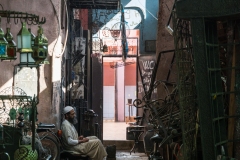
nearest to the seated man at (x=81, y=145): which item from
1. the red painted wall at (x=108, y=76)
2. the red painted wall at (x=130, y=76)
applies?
the red painted wall at (x=130, y=76)

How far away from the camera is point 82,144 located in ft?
38.1

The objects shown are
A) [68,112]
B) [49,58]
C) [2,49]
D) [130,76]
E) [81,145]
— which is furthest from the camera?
[130,76]

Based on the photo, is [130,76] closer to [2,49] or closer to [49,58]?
[49,58]

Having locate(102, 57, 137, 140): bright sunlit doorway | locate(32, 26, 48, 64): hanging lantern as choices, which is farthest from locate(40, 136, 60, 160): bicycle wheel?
locate(102, 57, 137, 140): bright sunlit doorway

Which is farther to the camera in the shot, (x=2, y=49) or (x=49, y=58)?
(x=49, y=58)

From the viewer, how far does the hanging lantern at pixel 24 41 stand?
8125mm

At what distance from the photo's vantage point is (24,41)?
321 inches

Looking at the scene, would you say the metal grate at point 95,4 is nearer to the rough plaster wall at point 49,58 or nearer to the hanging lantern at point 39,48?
the rough plaster wall at point 49,58

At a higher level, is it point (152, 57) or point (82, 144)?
point (152, 57)

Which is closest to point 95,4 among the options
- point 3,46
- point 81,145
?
point 81,145

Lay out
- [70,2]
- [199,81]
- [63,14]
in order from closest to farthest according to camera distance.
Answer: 1. [199,81]
2. [63,14]
3. [70,2]

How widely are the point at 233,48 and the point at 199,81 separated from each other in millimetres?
790

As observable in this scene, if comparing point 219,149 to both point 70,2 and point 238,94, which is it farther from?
point 70,2

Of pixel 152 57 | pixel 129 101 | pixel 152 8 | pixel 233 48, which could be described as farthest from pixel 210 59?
pixel 129 101
